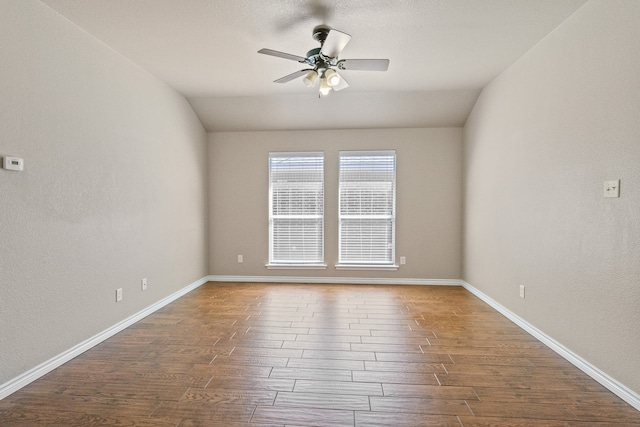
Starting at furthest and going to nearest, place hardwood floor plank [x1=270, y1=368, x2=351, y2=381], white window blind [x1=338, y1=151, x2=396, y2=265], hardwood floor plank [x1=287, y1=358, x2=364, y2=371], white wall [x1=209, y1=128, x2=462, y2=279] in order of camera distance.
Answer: white window blind [x1=338, y1=151, x2=396, y2=265], white wall [x1=209, y1=128, x2=462, y2=279], hardwood floor plank [x1=287, y1=358, x2=364, y2=371], hardwood floor plank [x1=270, y1=368, x2=351, y2=381]

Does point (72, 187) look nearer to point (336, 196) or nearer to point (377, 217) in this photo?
point (336, 196)

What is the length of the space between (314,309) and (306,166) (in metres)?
2.27

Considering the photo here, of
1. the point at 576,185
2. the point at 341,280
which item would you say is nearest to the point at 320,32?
the point at 576,185

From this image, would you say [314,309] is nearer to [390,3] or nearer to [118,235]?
[118,235]

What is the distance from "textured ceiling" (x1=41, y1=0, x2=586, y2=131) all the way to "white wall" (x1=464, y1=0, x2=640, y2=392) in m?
0.34

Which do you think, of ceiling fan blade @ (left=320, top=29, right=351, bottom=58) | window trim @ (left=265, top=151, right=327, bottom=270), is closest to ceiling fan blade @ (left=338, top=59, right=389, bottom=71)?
ceiling fan blade @ (left=320, top=29, right=351, bottom=58)

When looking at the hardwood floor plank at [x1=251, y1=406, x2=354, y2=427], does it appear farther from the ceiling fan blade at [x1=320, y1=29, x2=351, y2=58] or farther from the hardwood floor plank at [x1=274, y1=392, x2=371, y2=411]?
the ceiling fan blade at [x1=320, y1=29, x2=351, y2=58]

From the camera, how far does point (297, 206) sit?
5004 millimetres

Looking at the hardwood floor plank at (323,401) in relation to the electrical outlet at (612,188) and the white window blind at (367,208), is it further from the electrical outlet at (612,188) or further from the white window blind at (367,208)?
the white window blind at (367,208)

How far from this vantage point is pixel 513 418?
1.75m

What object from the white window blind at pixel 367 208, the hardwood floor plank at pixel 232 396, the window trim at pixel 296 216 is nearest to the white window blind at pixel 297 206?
the window trim at pixel 296 216

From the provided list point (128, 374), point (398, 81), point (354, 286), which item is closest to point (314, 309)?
point (354, 286)

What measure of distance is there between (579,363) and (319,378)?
1895mm

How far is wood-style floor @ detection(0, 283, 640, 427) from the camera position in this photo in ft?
5.84
